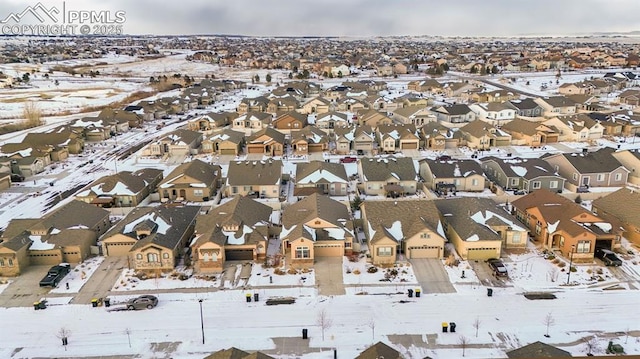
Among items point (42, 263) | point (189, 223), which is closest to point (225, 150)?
point (189, 223)

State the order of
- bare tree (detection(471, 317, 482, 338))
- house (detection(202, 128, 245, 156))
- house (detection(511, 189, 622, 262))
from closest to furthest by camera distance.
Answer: bare tree (detection(471, 317, 482, 338)), house (detection(511, 189, 622, 262)), house (detection(202, 128, 245, 156))

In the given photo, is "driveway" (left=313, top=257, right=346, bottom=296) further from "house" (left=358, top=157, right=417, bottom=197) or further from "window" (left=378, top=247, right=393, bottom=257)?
"house" (left=358, top=157, right=417, bottom=197)

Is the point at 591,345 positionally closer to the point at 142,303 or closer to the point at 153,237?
the point at 142,303

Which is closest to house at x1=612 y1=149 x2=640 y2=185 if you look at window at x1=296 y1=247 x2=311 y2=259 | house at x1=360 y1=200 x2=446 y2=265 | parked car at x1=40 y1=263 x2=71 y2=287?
house at x1=360 y1=200 x2=446 y2=265

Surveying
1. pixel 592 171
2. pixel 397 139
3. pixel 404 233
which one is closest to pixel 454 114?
pixel 397 139

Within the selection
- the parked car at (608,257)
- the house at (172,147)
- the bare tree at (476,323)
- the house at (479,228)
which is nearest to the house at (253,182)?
the house at (479,228)

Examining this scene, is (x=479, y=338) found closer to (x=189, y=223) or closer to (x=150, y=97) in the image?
(x=189, y=223)

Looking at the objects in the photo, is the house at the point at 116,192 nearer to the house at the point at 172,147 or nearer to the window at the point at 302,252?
the house at the point at 172,147
